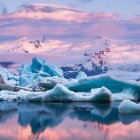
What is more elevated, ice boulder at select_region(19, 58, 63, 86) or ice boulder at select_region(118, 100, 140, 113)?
ice boulder at select_region(19, 58, 63, 86)

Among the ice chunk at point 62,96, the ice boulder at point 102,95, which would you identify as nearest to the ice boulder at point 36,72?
the ice chunk at point 62,96

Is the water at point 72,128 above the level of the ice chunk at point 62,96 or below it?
below

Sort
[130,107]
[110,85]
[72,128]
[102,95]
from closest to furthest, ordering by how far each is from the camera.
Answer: [72,128] → [130,107] → [102,95] → [110,85]

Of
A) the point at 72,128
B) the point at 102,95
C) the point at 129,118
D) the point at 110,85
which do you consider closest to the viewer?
the point at 72,128

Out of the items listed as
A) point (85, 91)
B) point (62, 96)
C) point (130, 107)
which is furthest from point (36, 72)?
point (130, 107)

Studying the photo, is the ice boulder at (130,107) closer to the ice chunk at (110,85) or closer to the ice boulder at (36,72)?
the ice chunk at (110,85)

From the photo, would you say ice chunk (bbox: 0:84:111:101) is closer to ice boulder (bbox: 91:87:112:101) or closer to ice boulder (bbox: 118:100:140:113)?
ice boulder (bbox: 91:87:112:101)

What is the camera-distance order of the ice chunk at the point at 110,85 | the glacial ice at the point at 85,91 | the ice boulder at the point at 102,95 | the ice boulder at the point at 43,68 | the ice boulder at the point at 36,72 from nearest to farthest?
1. the ice boulder at the point at 102,95
2. the glacial ice at the point at 85,91
3. the ice chunk at the point at 110,85
4. the ice boulder at the point at 36,72
5. the ice boulder at the point at 43,68

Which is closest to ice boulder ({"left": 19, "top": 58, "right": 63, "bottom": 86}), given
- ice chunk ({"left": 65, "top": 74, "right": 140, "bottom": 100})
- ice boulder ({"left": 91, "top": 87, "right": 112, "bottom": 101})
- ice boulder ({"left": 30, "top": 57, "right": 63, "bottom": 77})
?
ice boulder ({"left": 30, "top": 57, "right": 63, "bottom": 77})

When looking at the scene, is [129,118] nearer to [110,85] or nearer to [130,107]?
[130,107]

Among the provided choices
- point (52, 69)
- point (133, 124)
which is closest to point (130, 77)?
point (52, 69)

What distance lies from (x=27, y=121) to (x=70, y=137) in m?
2.18

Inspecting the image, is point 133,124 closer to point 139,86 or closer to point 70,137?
point 70,137

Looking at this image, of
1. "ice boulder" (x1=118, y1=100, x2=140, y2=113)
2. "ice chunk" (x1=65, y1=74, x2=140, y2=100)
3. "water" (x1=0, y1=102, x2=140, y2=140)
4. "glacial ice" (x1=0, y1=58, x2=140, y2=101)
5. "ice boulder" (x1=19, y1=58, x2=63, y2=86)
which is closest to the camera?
"water" (x1=0, y1=102, x2=140, y2=140)
